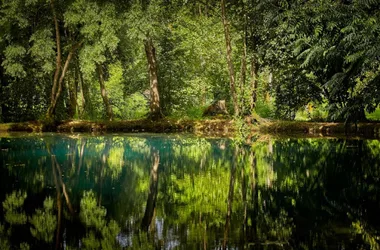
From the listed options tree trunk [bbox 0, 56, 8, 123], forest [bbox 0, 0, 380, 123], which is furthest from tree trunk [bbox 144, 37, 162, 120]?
tree trunk [bbox 0, 56, 8, 123]

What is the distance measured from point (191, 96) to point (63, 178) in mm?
19099

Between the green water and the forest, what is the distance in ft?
29.0

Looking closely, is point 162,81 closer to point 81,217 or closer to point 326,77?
point 326,77

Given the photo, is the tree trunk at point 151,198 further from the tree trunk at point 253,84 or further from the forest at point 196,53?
the tree trunk at point 253,84

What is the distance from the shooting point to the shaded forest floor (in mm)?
21203

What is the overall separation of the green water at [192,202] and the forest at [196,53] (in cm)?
883

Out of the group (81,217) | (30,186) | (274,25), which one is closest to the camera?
(81,217)

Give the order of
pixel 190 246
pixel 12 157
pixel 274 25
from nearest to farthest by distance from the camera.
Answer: pixel 190 246
pixel 12 157
pixel 274 25

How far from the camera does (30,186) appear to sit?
7562 millimetres

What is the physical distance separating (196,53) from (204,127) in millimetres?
4876

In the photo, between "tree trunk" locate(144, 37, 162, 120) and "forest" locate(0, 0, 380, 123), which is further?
"tree trunk" locate(144, 37, 162, 120)

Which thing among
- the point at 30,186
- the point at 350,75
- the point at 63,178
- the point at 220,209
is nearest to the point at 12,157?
the point at 63,178

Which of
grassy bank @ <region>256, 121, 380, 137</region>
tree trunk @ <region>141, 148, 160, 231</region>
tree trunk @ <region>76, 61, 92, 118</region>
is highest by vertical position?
tree trunk @ <region>76, 61, 92, 118</region>

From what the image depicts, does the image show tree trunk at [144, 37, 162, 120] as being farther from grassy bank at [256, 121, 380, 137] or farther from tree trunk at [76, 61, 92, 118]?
grassy bank at [256, 121, 380, 137]
